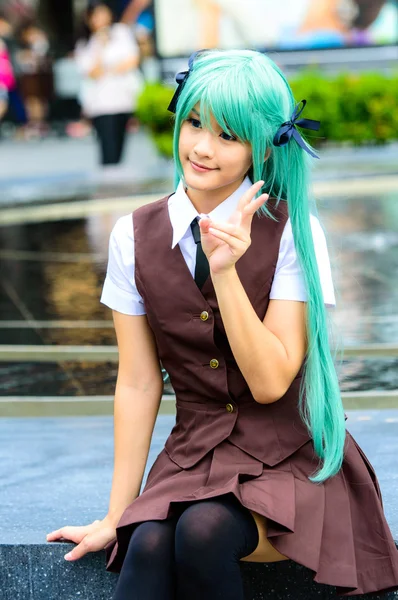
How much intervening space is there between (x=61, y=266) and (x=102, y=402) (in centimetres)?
373

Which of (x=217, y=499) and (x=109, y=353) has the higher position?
(x=217, y=499)

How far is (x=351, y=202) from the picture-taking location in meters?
10.5

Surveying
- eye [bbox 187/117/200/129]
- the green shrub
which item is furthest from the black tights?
the green shrub

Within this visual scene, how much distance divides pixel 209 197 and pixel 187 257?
16 cm

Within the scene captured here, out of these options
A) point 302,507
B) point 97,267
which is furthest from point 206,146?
point 97,267

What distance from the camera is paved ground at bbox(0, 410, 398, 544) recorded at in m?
2.81

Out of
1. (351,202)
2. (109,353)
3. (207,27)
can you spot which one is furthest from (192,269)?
(207,27)

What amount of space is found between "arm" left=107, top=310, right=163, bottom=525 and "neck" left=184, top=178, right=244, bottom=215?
0.28 m

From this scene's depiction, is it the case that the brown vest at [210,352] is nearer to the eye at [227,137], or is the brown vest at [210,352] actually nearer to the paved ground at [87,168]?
the eye at [227,137]

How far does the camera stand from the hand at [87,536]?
2461 millimetres

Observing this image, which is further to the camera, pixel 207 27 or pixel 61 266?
pixel 207 27

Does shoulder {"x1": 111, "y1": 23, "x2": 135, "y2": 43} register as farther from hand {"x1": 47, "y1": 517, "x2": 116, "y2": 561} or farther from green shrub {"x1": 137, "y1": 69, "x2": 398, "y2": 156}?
hand {"x1": 47, "y1": 517, "x2": 116, "y2": 561}

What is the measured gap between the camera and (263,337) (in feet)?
7.36

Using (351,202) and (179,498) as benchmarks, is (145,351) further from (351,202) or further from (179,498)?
(351,202)
